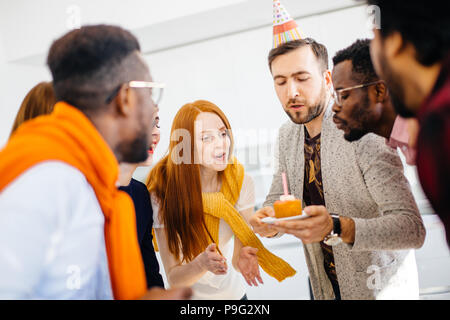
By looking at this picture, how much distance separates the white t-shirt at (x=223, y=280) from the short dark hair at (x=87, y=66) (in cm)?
69

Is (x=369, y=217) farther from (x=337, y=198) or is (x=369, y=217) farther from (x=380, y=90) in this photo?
(x=380, y=90)

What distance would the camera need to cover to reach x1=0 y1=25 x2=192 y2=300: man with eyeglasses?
2.47 feet

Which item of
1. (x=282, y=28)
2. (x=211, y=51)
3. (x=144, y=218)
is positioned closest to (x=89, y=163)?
(x=144, y=218)

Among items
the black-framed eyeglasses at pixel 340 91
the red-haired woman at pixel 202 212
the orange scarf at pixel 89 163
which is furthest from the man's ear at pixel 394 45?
the red-haired woman at pixel 202 212

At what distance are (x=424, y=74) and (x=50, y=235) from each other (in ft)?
2.61

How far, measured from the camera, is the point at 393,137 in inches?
53.4

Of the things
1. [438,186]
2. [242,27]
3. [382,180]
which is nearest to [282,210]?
[382,180]

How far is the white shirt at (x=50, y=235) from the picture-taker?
74cm

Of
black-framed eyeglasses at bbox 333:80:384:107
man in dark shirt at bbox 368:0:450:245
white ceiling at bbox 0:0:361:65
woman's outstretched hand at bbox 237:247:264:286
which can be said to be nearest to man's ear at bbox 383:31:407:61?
man in dark shirt at bbox 368:0:450:245

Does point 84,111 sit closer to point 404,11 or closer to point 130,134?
point 130,134

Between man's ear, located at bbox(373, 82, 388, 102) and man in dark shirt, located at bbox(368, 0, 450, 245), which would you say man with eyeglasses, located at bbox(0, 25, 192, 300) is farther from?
man's ear, located at bbox(373, 82, 388, 102)

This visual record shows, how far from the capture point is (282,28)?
1530 mm

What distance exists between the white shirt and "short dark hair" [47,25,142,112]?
0.20 m

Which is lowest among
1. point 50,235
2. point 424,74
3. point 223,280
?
point 223,280
